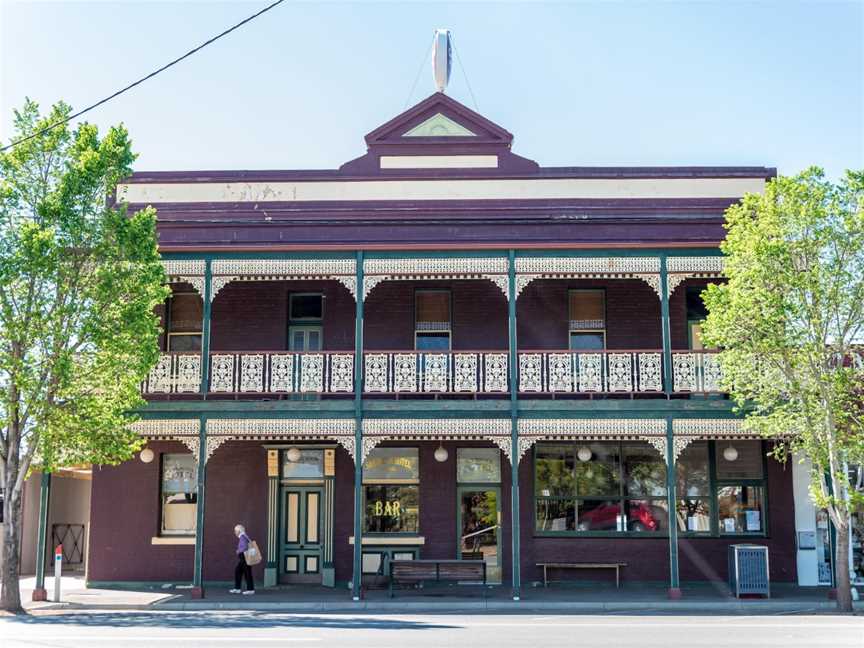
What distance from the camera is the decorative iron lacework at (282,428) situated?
18.9m

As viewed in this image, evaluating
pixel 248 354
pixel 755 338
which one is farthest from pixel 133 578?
pixel 755 338

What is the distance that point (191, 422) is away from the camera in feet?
62.3

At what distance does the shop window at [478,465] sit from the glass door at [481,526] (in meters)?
0.16

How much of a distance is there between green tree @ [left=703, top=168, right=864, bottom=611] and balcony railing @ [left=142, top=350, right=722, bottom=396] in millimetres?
1784

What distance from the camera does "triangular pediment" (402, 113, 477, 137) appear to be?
22.0 meters

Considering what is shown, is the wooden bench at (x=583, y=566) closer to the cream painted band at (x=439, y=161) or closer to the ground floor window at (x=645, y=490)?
the ground floor window at (x=645, y=490)

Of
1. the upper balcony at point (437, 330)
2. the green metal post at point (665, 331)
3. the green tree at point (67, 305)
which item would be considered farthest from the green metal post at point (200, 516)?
the green metal post at point (665, 331)

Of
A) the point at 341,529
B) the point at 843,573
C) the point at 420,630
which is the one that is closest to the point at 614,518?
the point at 843,573

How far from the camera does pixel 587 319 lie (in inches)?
829

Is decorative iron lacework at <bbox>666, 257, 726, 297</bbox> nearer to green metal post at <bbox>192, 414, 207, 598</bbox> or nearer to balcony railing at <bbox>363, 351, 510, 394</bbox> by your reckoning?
balcony railing at <bbox>363, 351, 510, 394</bbox>

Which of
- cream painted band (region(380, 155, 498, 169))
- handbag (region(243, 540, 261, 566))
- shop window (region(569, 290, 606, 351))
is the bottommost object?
handbag (region(243, 540, 261, 566))

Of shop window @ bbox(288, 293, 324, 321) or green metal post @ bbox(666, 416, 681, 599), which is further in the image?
shop window @ bbox(288, 293, 324, 321)

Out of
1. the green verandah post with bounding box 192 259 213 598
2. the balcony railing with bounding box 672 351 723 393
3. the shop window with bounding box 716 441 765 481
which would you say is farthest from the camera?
the shop window with bounding box 716 441 765 481

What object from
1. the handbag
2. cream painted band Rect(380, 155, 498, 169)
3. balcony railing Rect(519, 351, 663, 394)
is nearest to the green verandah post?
the handbag
